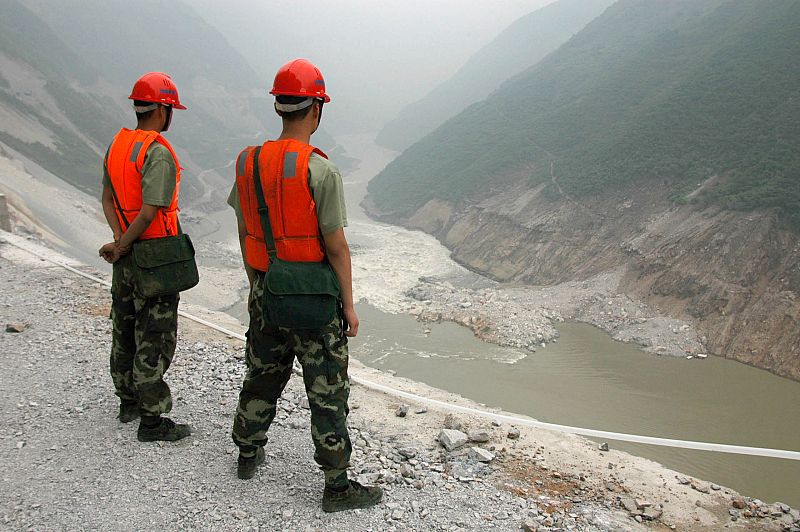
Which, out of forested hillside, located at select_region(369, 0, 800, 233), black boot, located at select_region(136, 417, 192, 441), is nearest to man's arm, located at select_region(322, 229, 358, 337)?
black boot, located at select_region(136, 417, 192, 441)

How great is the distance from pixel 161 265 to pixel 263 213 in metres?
1.01

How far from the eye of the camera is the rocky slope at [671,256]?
14.4 metres

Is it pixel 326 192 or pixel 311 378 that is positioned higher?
pixel 326 192

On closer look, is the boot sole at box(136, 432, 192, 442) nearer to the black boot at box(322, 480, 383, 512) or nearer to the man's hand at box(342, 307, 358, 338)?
the black boot at box(322, 480, 383, 512)

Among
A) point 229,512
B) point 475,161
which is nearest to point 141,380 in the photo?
point 229,512

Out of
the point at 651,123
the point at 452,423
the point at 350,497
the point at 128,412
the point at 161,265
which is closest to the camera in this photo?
the point at 350,497

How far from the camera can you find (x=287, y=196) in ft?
8.16

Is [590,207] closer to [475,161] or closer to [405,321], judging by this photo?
[405,321]

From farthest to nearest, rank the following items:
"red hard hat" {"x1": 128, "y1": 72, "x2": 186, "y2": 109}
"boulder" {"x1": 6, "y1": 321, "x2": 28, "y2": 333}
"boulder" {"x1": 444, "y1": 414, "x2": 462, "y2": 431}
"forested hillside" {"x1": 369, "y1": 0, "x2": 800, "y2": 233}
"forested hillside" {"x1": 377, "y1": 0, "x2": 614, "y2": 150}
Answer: "forested hillside" {"x1": 377, "y1": 0, "x2": 614, "y2": 150} → "forested hillside" {"x1": 369, "y1": 0, "x2": 800, "y2": 233} → "boulder" {"x1": 6, "y1": 321, "x2": 28, "y2": 333} → "boulder" {"x1": 444, "y1": 414, "x2": 462, "y2": 431} → "red hard hat" {"x1": 128, "y1": 72, "x2": 186, "y2": 109}

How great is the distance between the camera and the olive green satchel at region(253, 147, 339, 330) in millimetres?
2531

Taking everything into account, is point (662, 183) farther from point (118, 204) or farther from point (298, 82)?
point (118, 204)

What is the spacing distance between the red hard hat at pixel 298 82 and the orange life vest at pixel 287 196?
0.77ft

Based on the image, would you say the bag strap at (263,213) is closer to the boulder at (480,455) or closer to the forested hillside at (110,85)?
the boulder at (480,455)

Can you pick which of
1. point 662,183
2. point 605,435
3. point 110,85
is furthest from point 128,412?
point 110,85
